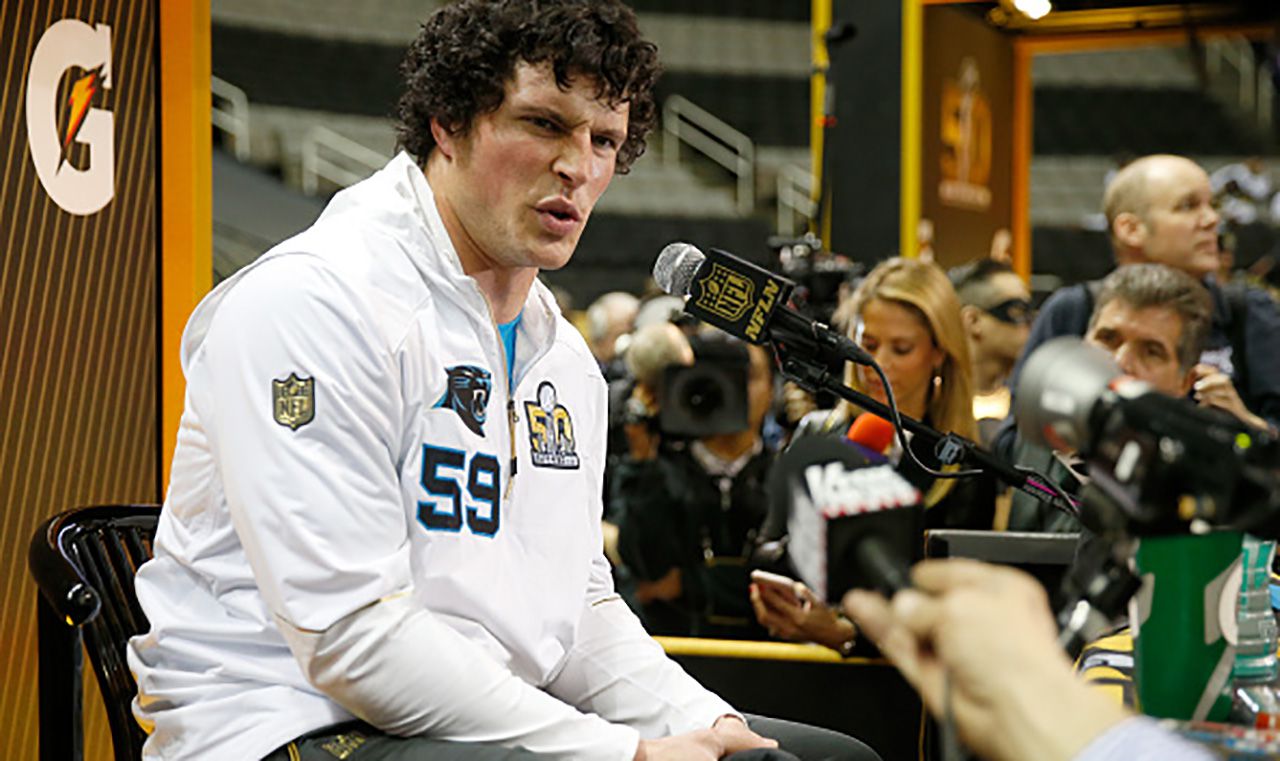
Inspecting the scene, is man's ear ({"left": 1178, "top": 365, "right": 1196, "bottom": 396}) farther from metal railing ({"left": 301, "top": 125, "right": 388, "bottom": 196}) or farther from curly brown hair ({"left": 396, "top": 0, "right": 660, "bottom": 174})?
metal railing ({"left": 301, "top": 125, "right": 388, "bottom": 196})

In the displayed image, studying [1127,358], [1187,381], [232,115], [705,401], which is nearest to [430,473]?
[1127,358]

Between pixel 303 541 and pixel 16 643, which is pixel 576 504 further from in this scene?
pixel 16 643

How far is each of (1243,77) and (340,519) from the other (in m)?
13.6

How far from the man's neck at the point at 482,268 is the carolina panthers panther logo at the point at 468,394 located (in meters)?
0.14

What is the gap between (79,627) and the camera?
1.87 m

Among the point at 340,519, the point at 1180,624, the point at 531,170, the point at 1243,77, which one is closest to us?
the point at 1180,624

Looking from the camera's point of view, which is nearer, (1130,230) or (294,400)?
(294,400)

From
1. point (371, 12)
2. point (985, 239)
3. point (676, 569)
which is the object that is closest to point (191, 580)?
point (676, 569)

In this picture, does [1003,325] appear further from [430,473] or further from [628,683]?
[430,473]

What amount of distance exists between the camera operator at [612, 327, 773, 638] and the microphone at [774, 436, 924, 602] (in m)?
2.82

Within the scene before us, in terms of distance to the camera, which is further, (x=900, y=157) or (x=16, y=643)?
(x=900, y=157)

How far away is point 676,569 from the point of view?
4012 millimetres

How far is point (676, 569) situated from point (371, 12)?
431 inches

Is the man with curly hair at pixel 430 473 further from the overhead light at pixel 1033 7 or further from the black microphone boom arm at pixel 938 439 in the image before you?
the overhead light at pixel 1033 7
